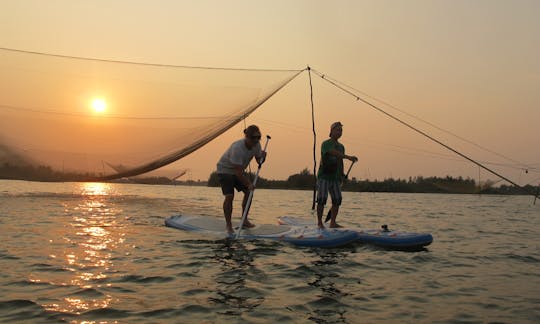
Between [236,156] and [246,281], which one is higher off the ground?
[236,156]

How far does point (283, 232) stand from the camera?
31.6 feet

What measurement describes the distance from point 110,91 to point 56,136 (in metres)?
3.06

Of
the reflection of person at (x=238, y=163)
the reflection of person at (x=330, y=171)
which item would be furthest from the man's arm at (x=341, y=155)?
the reflection of person at (x=238, y=163)

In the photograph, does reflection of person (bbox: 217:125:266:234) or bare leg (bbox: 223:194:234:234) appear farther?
bare leg (bbox: 223:194:234:234)

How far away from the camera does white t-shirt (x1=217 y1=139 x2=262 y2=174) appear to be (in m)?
9.41

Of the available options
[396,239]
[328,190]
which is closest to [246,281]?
[396,239]

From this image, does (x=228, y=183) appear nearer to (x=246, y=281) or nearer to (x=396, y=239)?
(x=396, y=239)

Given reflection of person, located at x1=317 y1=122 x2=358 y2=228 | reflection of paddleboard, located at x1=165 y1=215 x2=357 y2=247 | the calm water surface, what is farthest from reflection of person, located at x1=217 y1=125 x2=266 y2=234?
reflection of person, located at x1=317 y1=122 x2=358 y2=228

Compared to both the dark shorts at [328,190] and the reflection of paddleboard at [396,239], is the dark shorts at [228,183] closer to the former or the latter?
the dark shorts at [328,190]

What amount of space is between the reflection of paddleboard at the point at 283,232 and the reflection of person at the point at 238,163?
547mm

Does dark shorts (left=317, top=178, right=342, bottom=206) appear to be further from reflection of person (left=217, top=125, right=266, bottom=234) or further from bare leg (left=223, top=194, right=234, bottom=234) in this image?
bare leg (left=223, top=194, right=234, bottom=234)

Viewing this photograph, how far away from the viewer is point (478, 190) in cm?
4038

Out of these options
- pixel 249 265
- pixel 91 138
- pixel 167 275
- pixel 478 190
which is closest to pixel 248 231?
pixel 249 265

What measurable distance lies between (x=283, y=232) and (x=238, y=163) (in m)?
1.70
